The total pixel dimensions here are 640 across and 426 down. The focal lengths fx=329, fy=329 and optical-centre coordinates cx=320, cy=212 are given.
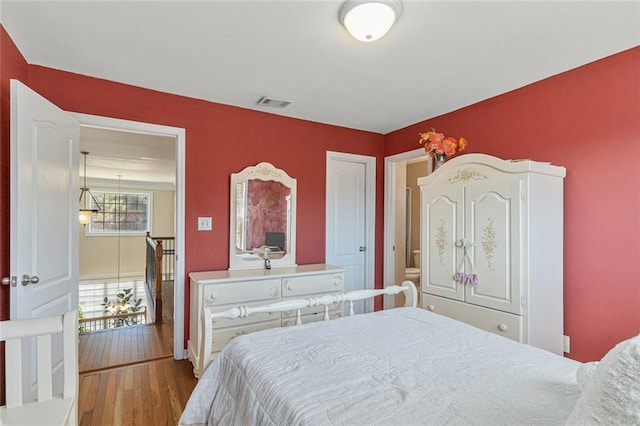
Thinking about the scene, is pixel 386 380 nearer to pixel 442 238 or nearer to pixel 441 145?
pixel 442 238

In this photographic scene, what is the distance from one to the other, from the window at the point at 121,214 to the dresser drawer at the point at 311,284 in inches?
280

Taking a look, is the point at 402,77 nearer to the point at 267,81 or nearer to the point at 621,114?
the point at 267,81

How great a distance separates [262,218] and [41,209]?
5.73 feet

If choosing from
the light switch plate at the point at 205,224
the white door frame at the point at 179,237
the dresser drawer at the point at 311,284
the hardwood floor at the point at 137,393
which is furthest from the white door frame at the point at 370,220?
the hardwood floor at the point at 137,393

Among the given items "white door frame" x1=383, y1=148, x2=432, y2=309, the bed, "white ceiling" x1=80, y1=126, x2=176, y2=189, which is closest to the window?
"white ceiling" x1=80, y1=126, x2=176, y2=189

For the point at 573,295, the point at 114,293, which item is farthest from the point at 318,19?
the point at 114,293

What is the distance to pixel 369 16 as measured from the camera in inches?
64.5

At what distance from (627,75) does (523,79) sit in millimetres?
609

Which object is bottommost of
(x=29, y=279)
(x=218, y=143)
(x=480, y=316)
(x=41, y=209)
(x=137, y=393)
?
(x=137, y=393)

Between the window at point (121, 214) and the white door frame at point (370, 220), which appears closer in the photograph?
the white door frame at point (370, 220)

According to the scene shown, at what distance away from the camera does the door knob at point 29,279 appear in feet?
5.94

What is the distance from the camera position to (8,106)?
6.42ft

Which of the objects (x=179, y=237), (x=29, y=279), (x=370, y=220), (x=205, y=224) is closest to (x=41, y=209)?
(x=29, y=279)

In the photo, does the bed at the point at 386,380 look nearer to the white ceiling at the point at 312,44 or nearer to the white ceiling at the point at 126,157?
the white ceiling at the point at 312,44
